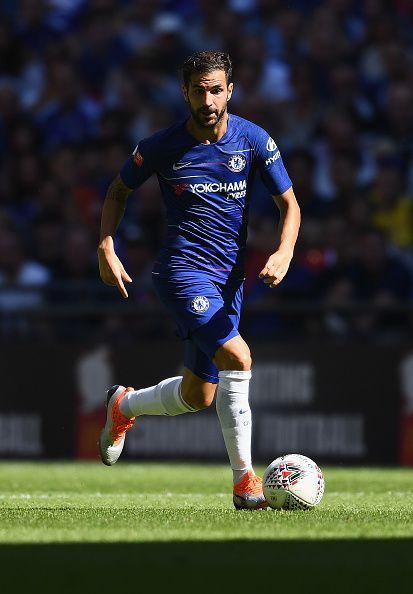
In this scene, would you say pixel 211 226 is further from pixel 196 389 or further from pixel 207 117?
pixel 196 389

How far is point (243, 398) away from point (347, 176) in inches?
256

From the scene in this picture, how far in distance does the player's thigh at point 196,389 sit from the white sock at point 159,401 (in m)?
0.07

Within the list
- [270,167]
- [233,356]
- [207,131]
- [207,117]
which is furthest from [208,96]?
[233,356]

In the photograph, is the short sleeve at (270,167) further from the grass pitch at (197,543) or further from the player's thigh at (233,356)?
the grass pitch at (197,543)

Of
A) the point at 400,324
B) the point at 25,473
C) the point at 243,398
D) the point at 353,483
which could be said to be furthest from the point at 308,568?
the point at 400,324

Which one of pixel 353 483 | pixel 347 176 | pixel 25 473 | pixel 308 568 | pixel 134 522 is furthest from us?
pixel 347 176

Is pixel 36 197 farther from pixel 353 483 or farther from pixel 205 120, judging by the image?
pixel 205 120

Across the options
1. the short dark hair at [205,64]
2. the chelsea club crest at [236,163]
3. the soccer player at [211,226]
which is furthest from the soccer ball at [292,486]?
the short dark hair at [205,64]

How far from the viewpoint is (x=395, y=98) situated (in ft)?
44.5

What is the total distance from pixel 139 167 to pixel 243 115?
677 cm

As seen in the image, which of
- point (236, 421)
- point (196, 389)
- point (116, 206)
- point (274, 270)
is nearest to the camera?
point (274, 270)

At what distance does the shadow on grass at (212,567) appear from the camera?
14.5 ft

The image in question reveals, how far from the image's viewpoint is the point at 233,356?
6.97m

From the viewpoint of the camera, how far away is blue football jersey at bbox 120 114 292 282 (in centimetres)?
730
